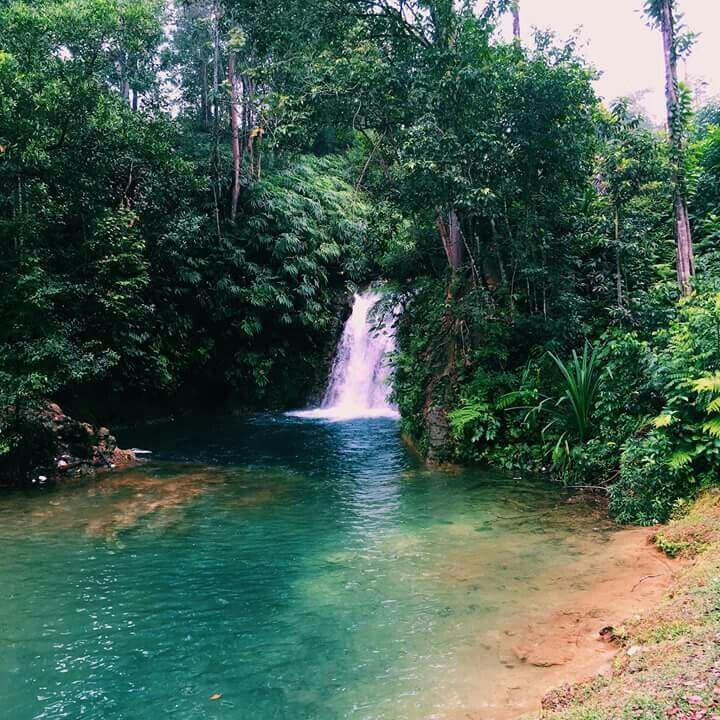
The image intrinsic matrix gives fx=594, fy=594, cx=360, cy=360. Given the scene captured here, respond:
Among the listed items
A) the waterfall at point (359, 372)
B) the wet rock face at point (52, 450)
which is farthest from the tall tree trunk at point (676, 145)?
the wet rock face at point (52, 450)

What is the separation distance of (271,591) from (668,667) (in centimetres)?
336

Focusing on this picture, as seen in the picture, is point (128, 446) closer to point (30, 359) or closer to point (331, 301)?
point (30, 359)

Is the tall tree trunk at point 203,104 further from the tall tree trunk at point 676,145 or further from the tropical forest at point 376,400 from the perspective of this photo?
the tall tree trunk at point 676,145

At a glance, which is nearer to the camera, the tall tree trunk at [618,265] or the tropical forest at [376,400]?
the tropical forest at [376,400]

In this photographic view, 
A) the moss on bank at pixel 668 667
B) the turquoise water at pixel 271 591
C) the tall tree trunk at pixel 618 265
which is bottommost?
the turquoise water at pixel 271 591

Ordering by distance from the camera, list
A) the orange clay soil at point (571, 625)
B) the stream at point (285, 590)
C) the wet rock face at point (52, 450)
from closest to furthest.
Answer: the orange clay soil at point (571, 625) < the stream at point (285, 590) < the wet rock face at point (52, 450)

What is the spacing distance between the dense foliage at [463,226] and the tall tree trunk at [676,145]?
4 cm

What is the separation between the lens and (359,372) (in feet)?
59.5

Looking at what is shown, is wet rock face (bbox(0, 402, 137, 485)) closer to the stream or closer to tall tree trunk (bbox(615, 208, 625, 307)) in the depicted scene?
the stream

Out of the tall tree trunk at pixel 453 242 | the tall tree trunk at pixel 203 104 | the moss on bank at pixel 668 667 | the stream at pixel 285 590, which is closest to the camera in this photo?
the moss on bank at pixel 668 667

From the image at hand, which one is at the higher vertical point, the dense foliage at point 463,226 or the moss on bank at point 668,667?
the dense foliage at point 463,226

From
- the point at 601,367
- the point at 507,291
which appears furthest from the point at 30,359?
the point at 601,367

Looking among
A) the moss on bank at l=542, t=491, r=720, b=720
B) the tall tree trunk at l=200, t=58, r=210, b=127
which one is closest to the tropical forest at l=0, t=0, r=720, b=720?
the moss on bank at l=542, t=491, r=720, b=720

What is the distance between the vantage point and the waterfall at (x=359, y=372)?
17047 mm
